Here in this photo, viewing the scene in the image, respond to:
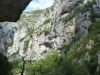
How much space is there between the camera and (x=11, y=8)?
586 inches

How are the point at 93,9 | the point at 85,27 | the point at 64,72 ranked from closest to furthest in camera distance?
the point at 64,72 < the point at 85,27 < the point at 93,9

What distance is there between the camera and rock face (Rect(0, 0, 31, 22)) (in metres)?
13.9

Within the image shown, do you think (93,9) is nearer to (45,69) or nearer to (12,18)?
(45,69)

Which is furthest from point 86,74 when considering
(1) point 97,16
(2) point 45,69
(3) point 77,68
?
(1) point 97,16

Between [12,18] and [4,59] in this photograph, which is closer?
[12,18]

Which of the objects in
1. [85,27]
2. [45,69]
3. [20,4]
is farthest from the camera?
[85,27]

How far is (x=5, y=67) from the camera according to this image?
38.9 m

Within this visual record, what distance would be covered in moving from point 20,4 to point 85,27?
157 metres

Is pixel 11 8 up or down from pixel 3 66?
up

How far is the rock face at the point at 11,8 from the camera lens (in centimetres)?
1390

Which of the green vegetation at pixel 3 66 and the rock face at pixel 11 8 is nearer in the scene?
the rock face at pixel 11 8

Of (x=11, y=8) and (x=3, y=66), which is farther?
(x=3, y=66)

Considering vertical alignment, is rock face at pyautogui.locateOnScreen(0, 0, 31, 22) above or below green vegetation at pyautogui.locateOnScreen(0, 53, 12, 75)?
above

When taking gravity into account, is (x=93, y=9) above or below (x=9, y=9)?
below
